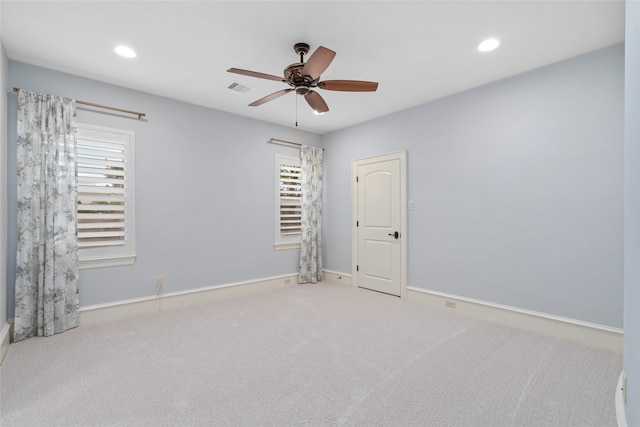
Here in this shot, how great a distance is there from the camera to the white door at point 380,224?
14.8ft

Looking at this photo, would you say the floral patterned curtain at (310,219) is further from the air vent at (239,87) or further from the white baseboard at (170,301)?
the air vent at (239,87)

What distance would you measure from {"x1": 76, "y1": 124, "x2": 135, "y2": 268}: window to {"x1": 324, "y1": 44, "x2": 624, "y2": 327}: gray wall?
369cm

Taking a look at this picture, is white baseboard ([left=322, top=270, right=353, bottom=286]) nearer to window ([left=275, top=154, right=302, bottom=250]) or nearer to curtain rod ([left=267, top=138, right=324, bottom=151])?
window ([left=275, top=154, right=302, bottom=250])

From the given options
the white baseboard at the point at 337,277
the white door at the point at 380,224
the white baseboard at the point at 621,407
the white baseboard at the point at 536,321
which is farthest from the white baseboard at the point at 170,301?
the white baseboard at the point at 621,407

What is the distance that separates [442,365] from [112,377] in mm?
2596

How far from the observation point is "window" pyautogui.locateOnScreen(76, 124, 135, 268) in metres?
3.29

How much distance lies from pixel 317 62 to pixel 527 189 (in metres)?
2.63

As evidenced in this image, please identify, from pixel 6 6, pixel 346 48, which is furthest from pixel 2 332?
pixel 346 48

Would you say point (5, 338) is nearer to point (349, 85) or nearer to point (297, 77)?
point (297, 77)

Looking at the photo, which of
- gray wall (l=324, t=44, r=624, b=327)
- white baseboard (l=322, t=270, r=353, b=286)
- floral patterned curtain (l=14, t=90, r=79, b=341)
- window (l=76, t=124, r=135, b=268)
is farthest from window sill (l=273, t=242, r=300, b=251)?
floral patterned curtain (l=14, t=90, r=79, b=341)

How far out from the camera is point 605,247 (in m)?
2.76

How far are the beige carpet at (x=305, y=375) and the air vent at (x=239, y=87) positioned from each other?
2779 mm

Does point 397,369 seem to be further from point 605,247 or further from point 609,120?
point 609,120

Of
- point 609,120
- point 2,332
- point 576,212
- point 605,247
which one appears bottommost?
point 2,332
